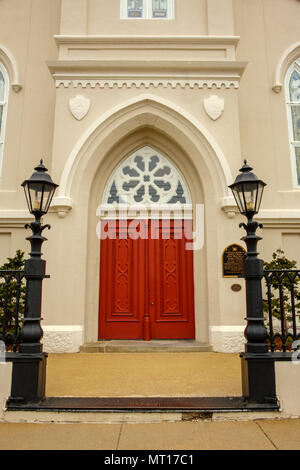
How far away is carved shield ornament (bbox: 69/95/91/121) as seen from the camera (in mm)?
7199

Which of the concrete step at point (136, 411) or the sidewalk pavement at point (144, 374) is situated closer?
the concrete step at point (136, 411)

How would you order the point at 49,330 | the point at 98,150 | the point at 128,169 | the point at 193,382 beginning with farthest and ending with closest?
the point at 128,169 < the point at 98,150 < the point at 49,330 < the point at 193,382

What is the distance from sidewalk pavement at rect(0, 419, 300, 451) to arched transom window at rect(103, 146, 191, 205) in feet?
17.4

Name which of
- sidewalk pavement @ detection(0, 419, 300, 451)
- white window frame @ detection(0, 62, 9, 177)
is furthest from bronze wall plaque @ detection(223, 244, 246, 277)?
white window frame @ detection(0, 62, 9, 177)

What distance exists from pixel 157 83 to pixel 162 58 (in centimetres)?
72

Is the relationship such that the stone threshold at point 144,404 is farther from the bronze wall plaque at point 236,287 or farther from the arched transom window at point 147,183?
the arched transom window at point 147,183

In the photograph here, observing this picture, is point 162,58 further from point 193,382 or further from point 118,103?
point 193,382

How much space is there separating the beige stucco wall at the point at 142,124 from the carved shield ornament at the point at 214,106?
98 mm

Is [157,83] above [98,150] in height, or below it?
above

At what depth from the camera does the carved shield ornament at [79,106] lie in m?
7.20

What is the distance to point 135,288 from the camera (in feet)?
24.2

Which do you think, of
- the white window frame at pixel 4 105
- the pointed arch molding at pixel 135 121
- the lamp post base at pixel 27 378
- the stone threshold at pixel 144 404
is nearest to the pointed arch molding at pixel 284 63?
the pointed arch molding at pixel 135 121

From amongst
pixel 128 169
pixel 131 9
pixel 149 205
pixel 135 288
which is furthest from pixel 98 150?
pixel 131 9

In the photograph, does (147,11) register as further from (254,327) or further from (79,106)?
(254,327)
